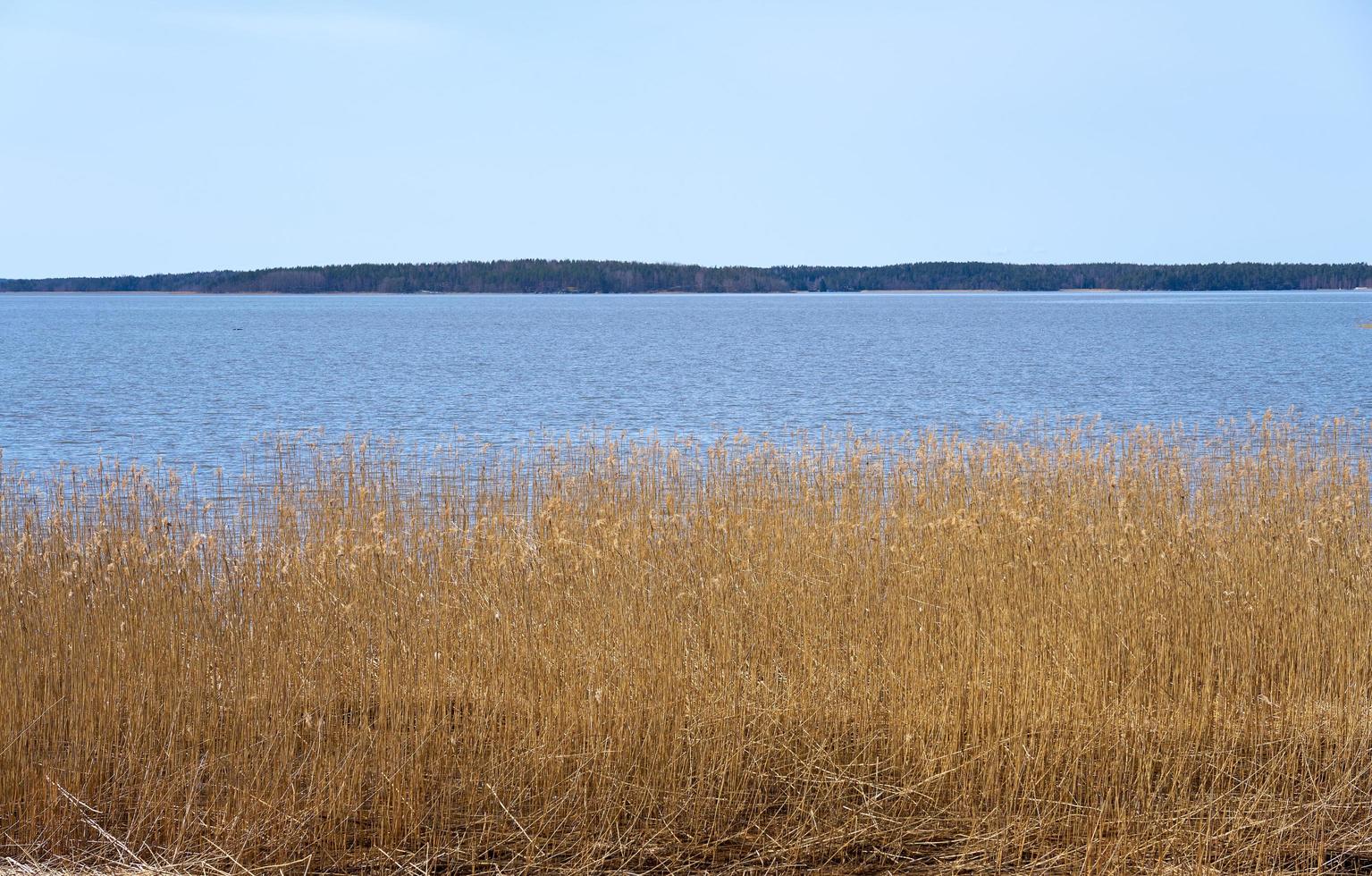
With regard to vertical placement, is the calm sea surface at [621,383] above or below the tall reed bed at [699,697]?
below

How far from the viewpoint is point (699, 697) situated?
5812 mm

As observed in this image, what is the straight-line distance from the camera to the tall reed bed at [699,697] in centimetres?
500

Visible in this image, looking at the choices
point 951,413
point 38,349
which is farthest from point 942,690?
point 38,349

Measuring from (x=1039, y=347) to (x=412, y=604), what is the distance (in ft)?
186

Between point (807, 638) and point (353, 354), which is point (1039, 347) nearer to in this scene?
point (353, 354)

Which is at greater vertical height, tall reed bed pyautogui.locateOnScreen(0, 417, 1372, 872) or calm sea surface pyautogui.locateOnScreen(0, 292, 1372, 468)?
tall reed bed pyautogui.locateOnScreen(0, 417, 1372, 872)

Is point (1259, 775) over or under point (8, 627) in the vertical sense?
under

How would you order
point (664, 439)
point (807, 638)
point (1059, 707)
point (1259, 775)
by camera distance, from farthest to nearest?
point (664, 439) → point (807, 638) → point (1059, 707) → point (1259, 775)

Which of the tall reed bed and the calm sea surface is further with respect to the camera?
the calm sea surface

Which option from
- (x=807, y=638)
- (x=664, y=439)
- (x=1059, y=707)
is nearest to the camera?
(x=1059, y=707)

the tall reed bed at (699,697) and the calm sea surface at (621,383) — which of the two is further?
the calm sea surface at (621,383)

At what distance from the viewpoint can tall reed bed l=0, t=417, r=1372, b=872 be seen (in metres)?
5.00

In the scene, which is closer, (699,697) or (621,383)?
(699,697)

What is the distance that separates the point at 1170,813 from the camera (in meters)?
4.98
